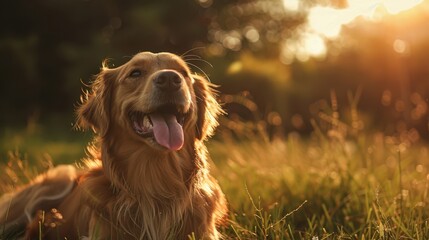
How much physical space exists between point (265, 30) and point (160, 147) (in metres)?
21.1

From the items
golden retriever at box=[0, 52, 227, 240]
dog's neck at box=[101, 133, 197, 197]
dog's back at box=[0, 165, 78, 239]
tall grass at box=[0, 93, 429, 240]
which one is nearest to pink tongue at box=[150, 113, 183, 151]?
golden retriever at box=[0, 52, 227, 240]

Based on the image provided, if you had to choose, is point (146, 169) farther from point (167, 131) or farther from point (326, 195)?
point (326, 195)

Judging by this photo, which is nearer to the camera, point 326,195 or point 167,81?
point 167,81

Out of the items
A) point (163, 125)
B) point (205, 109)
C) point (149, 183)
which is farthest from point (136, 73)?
point (149, 183)

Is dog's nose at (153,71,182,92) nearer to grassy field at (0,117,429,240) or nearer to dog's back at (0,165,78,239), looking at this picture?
grassy field at (0,117,429,240)

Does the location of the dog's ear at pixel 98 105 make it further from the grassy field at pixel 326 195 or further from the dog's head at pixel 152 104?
the grassy field at pixel 326 195

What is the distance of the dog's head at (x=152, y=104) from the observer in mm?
3561

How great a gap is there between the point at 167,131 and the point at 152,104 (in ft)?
0.65

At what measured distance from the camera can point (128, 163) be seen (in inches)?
148

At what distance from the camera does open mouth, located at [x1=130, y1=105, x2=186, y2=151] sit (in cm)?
354

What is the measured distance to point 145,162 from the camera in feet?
12.4

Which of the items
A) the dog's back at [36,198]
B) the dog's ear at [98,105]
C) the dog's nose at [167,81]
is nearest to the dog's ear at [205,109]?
the dog's nose at [167,81]

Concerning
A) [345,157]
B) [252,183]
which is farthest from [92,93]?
[345,157]

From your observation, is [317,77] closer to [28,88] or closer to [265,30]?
[265,30]
